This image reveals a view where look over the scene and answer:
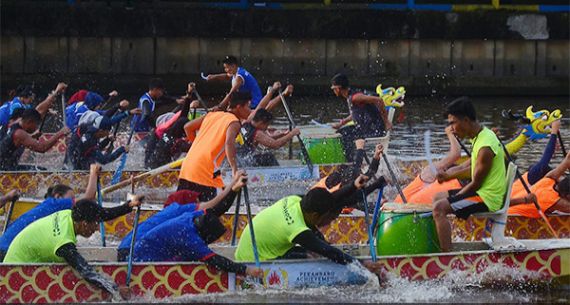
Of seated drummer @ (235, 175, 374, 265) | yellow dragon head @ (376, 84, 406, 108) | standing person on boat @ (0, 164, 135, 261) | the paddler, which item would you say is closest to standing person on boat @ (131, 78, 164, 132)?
yellow dragon head @ (376, 84, 406, 108)

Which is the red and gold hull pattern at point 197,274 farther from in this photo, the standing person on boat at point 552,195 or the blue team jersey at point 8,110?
the blue team jersey at point 8,110

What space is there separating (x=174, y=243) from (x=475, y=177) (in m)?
2.80

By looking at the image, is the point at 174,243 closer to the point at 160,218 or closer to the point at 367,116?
the point at 160,218

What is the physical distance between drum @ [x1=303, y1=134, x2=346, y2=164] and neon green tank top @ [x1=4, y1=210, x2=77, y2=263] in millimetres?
7609

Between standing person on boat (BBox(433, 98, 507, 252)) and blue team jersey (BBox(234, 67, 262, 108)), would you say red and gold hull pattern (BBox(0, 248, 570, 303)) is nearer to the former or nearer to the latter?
standing person on boat (BBox(433, 98, 507, 252))

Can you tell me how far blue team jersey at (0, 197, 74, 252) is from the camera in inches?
429

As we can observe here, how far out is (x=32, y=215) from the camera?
430 inches

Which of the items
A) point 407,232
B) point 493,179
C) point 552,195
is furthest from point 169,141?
point 493,179

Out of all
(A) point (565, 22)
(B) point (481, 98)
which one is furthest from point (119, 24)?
(A) point (565, 22)

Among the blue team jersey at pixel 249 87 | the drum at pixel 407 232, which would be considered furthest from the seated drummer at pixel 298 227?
the blue team jersey at pixel 249 87

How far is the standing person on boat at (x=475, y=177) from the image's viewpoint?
432 inches

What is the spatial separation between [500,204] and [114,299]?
11.9ft

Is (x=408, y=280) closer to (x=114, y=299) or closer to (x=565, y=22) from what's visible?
(x=114, y=299)

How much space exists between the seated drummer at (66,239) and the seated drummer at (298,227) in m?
1.16
